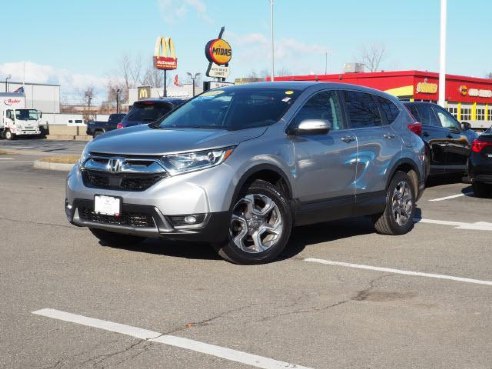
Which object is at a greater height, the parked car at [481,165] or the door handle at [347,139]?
the door handle at [347,139]

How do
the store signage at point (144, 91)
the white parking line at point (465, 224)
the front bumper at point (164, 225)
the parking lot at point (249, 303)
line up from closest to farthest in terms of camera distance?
the parking lot at point (249, 303)
the front bumper at point (164, 225)
the white parking line at point (465, 224)
the store signage at point (144, 91)

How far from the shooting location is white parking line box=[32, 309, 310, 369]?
4.10 meters

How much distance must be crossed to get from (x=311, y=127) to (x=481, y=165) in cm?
632

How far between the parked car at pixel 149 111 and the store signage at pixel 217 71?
388 inches

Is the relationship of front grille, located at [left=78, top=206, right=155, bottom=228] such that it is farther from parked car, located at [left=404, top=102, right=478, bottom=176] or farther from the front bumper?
parked car, located at [left=404, top=102, right=478, bottom=176]

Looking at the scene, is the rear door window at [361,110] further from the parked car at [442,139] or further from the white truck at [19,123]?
the white truck at [19,123]

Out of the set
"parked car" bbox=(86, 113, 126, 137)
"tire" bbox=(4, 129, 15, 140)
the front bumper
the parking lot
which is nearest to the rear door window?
the parking lot

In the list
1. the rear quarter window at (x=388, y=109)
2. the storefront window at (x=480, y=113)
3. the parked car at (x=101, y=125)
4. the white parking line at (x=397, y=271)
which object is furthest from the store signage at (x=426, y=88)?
the white parking line at (x=397, y=271)

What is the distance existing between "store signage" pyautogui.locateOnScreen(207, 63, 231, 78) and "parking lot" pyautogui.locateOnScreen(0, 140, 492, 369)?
1768 centimetres

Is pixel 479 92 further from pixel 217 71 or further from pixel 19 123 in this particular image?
pixel 19 123

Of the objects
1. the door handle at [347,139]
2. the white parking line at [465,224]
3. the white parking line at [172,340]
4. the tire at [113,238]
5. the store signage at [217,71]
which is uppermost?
the store signage at [217,71]

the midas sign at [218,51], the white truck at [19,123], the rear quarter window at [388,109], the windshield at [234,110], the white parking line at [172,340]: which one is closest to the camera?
the white parking line at [172,340]

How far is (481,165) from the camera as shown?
12414mm

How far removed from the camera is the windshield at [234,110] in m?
7.31
